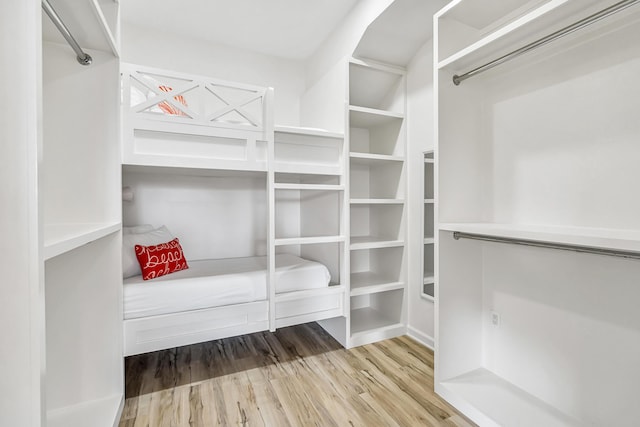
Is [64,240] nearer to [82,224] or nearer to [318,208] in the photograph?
[82,224]

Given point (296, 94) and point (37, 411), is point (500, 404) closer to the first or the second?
point (37, 411)

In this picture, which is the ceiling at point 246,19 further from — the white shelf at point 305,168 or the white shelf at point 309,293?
the white shelf at point 309,293

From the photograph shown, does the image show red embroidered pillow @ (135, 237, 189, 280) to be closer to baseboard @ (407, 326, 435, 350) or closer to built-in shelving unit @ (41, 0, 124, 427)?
built-in shelving unit @ (41, 0, 124, 427)

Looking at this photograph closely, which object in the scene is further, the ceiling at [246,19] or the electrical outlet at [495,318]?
the ceiling at [246,19]

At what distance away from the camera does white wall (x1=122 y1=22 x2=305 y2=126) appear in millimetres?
2744

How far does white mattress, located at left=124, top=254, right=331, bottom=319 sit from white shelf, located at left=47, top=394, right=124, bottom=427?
43 centimetres

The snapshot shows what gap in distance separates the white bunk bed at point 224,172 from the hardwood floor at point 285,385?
31 cm

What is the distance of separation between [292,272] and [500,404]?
1.44 metres

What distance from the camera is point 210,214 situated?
2.96 m

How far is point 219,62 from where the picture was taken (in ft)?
10.0

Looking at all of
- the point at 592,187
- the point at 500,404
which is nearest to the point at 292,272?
the point at 500,404

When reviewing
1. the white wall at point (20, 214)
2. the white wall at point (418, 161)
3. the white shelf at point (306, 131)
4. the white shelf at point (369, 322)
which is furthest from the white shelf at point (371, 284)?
the white wall at point (20, 214)

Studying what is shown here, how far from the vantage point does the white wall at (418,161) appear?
241 cm

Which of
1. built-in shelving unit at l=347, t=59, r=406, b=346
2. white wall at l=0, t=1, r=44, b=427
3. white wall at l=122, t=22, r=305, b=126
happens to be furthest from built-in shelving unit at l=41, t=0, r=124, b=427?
built-in shelving unit at l=347, t=59, r=406, b=346
